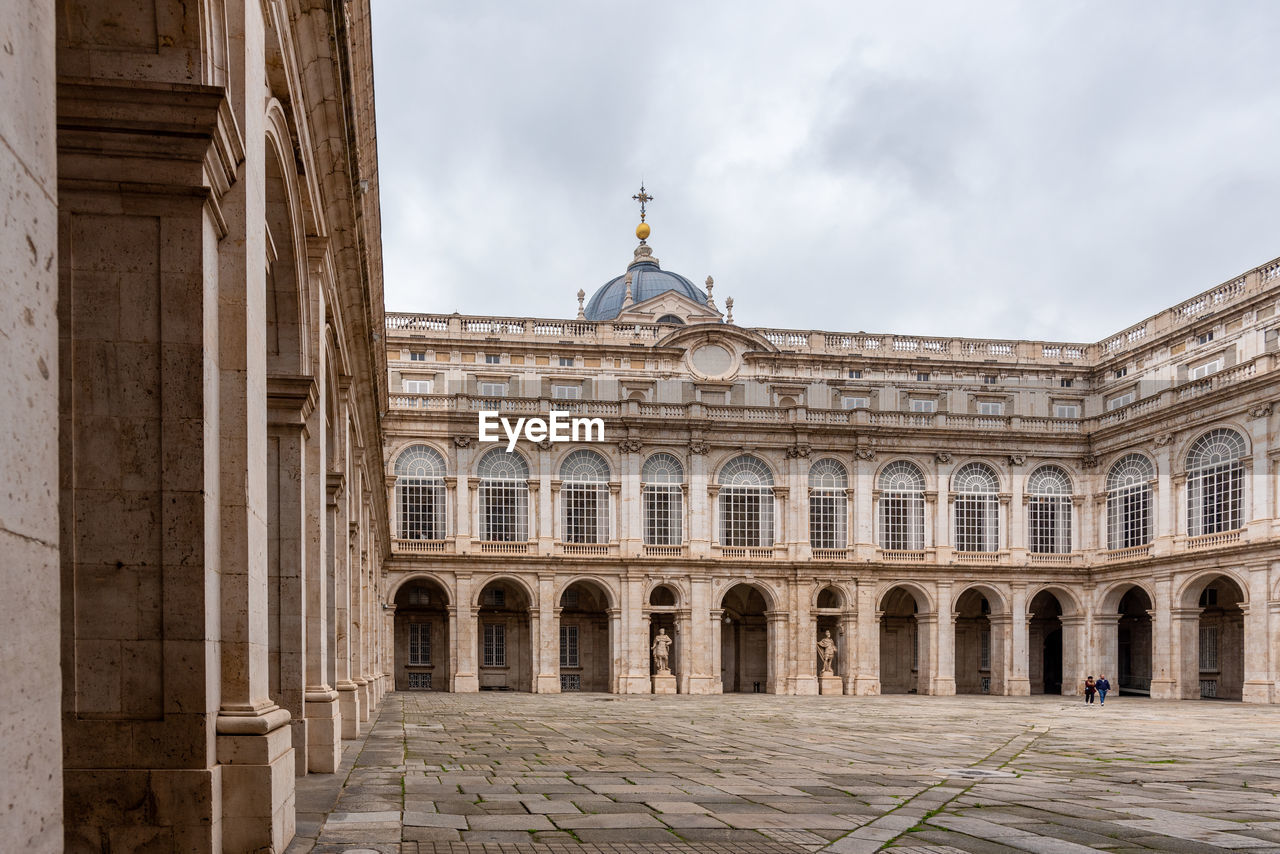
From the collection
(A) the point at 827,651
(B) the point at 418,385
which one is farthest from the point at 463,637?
(A) the point at 827,651

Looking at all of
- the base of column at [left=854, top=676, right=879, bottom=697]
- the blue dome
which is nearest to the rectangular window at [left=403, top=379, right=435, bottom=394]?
the blue dome

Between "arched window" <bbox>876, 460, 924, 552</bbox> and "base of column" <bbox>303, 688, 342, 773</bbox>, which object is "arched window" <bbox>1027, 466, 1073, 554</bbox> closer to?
"arched window" <bbox>876, 460, 924, 552</bbox>

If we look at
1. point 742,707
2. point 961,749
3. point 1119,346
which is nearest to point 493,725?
point 961,749

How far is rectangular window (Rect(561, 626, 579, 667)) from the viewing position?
5125 cm

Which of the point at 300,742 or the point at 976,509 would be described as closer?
the point at 300,742

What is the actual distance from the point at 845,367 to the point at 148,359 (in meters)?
49.6

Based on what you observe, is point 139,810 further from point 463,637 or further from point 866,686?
point 866,686

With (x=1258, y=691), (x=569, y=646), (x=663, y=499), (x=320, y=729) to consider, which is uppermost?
(x=663, y=499)

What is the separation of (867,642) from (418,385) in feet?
72.7

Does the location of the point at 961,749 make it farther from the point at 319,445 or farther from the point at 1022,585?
the point at 1022,585

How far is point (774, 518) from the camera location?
1976 inches

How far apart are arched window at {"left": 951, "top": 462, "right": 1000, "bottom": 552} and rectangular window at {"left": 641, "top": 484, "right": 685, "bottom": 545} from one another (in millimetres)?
12097

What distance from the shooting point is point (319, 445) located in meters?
13.1

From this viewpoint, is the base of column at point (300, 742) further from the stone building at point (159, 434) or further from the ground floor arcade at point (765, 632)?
the ground floor arcade at point (765, 632)
